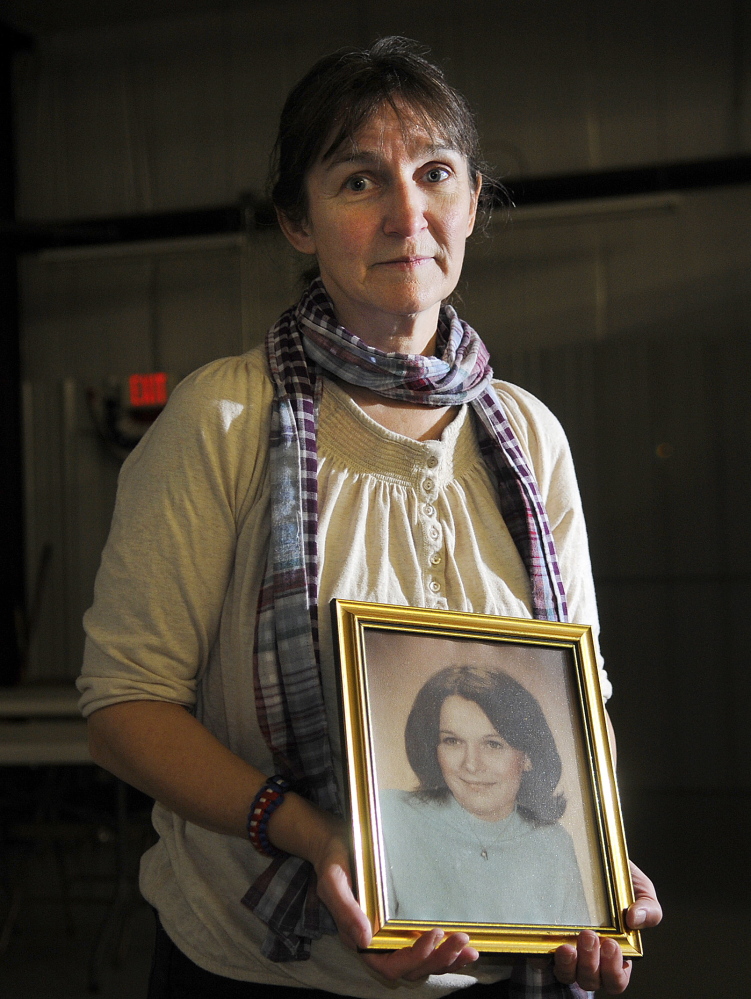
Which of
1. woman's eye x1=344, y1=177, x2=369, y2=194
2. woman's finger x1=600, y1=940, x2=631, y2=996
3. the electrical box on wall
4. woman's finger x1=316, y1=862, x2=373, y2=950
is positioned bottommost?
woman's finger x1=600, y1=940, x2=631, y2=996

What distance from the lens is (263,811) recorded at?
1.12 metres

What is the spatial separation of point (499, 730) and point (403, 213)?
64 centimetres

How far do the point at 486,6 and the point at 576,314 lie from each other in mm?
2436

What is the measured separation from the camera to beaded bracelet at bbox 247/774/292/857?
1123mm

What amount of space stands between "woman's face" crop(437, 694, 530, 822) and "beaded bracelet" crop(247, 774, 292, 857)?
182mm

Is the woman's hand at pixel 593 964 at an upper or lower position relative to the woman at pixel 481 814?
lower

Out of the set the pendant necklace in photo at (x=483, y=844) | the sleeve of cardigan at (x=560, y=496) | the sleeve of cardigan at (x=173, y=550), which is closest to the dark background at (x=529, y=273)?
the sleeve of cardigan at (x=560, y=496)

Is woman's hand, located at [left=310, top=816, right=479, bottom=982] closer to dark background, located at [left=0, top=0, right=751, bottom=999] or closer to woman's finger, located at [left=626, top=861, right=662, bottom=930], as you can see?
woman's finger, located at [left=626, top=861, right=662, bottom=930]

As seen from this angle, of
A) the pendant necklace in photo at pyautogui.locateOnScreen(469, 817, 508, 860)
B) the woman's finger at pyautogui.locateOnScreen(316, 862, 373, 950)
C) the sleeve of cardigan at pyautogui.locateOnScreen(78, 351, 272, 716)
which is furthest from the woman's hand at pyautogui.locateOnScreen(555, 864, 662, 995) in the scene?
the sleeve of cardigan at pyautogui.locateOnScreen(78, 351, 272, 716)

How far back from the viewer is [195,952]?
1.25 m

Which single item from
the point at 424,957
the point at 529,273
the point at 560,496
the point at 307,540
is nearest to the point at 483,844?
the point at 424,957

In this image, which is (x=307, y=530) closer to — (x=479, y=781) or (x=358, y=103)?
(x=479, y=781)

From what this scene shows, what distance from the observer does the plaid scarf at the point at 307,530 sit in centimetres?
117

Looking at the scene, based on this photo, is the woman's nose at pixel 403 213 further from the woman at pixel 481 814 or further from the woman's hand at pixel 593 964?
the woman's hand at pixel 593 964
